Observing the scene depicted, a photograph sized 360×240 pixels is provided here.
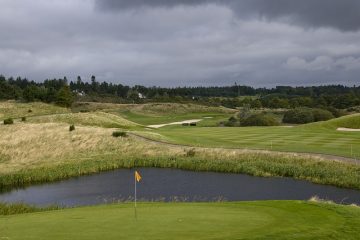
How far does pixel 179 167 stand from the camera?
4109 cm

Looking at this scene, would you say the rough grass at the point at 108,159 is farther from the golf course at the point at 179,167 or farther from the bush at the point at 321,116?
the bush at the point at 321,116

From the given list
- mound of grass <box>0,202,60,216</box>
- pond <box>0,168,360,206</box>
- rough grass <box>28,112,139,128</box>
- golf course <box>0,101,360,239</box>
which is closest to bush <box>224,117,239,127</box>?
rough grass <box>28,112,139,128</box>

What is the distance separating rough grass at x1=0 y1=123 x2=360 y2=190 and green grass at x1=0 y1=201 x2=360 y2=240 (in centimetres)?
1833

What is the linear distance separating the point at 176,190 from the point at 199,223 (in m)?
19.9

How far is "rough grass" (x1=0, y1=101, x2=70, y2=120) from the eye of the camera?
91912 mm

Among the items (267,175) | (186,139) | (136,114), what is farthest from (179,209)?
(136,114)

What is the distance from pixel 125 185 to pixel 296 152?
53.4ft

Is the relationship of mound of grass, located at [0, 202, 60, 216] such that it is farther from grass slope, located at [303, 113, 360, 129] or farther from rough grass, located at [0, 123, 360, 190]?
grass slope, located at [303, 113, 360, 129]

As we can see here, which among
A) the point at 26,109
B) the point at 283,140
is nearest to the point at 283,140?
the point at 283,140

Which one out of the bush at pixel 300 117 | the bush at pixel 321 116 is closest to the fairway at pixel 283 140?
the bush at pixel 300 117

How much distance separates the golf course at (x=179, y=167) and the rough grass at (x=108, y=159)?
0.32ft

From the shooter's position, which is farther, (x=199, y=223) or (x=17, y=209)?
(x=17, y=209)

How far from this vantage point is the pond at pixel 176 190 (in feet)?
95.2

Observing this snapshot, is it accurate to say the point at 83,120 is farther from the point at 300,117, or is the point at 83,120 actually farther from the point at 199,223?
the point at 199,223
